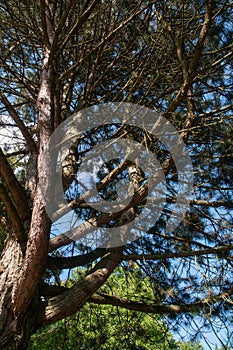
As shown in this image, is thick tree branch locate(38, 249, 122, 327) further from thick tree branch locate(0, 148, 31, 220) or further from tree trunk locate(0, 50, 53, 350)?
thick tree branch locate(0, 148, 31, 220)

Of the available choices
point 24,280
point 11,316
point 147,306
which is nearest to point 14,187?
point 24,280

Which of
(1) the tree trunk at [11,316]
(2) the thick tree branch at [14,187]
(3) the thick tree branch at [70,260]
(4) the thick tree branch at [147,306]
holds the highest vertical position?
(2) the thick tree branch at [14,187]

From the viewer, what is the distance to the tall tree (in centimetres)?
253

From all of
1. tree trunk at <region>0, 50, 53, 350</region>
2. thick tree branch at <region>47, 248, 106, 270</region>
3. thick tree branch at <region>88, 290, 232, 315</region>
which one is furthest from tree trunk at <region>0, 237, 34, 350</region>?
thick tree branch at <region>88, 290, 232, 315</region>

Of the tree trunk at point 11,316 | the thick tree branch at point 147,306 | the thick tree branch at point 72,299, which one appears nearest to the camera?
the tree trunk at point 11,316

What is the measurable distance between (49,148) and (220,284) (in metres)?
1.84

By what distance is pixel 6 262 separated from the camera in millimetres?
2668

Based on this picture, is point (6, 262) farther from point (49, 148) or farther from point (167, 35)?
point (167, 35)

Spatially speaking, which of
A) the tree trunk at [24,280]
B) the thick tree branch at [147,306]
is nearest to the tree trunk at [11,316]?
the tree trunk at [24,280]

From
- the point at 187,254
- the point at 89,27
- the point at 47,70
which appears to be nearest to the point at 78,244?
the point at 187,254

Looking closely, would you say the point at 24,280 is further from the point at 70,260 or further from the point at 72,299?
the point at 70,260

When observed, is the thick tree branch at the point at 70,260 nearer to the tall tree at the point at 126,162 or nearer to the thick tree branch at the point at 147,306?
the tall tree at the point at 126,162

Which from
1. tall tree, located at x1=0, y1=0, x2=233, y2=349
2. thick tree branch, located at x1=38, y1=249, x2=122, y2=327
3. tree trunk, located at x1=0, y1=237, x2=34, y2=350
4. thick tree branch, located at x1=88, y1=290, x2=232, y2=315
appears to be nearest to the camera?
tree trunk, located at x1=0, y1=237, x2=34, y2=350

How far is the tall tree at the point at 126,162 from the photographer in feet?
8.29
